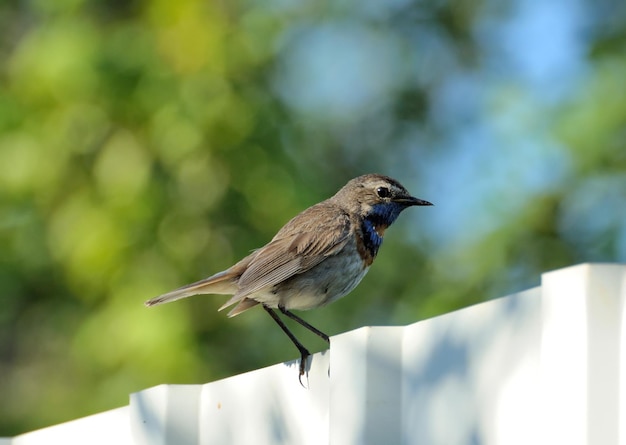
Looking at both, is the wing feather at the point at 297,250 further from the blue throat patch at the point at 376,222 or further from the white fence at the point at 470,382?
the white fence at the point at 470,382

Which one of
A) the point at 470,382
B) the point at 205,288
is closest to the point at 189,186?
the point at 205,288

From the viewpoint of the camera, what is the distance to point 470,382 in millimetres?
2496

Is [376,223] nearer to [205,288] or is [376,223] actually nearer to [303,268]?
[303,268]

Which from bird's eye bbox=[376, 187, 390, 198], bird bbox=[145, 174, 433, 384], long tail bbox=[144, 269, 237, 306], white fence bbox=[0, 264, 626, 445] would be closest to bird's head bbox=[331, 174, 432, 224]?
bird's eye bbox=[376, 187, 390, 198]

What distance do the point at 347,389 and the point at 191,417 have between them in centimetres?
123

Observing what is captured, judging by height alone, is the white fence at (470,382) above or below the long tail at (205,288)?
below

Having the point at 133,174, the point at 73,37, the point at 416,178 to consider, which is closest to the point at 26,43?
the point at 73,37

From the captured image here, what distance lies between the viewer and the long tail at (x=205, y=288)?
19.2 feet

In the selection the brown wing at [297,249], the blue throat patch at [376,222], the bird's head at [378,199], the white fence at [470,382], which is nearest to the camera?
the white fence at [470,382]

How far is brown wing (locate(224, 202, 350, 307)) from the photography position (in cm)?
579

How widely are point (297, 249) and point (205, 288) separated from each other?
1.76ft

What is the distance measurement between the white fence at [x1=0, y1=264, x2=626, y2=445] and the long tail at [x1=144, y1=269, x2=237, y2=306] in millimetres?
1873

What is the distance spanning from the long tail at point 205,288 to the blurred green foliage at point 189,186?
80 cm

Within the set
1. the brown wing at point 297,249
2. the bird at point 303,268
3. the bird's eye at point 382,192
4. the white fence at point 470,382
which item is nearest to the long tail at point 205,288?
the bird at point 303,268
